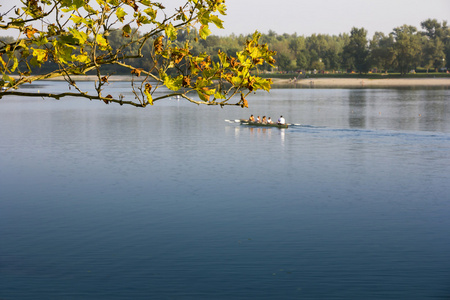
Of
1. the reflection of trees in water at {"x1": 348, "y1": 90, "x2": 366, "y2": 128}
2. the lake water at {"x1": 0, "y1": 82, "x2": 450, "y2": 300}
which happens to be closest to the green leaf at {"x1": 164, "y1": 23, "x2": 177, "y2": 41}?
the lake water at {"x1": 0, "y1": 82, "x2": 450, "y2": 300}

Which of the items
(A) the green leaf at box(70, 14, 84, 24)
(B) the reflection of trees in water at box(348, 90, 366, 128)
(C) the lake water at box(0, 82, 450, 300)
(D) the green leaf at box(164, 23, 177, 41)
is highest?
(A) the green leaf at box(70, 14, 84, 24)

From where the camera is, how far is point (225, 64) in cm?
1201

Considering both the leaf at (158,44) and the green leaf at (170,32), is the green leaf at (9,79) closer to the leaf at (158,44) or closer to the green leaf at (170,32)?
the leaf at (158,44)

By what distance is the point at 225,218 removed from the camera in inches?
1255

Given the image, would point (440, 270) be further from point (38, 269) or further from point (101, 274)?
point (38, 269)

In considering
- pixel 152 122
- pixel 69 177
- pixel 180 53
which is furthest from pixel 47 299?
pixel 152 122

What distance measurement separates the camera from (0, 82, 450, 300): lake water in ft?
75.0

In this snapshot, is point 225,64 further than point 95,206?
No

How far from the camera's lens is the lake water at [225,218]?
22875 mm

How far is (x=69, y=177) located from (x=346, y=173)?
21587mm

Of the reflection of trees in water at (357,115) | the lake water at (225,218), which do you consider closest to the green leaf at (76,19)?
the lake water at (225,218)

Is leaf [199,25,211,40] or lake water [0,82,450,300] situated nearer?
leaf [199,25,211,40]

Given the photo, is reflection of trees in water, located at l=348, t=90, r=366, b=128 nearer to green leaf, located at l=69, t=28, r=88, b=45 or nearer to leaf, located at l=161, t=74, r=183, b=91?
leaf, located at l=161, t=74, r=183, b=91

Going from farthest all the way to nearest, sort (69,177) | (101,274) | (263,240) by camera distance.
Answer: (69,177), (263,240), (101,274)
